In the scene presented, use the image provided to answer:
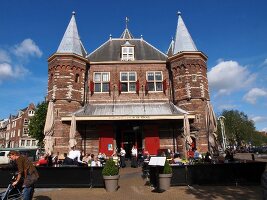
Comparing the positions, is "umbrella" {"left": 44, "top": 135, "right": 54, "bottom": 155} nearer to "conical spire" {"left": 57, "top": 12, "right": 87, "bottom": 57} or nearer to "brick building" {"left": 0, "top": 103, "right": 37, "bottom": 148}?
"conical spire" {"left": 57, "top": 12, "right": 87, "bottom": 57}

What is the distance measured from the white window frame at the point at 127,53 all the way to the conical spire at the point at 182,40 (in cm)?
412

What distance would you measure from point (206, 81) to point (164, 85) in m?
3.77

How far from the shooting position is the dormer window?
2447 cm

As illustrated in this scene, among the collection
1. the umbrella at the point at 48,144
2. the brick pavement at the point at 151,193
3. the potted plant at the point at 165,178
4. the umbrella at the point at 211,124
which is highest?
the umbrella at the point at 211,124

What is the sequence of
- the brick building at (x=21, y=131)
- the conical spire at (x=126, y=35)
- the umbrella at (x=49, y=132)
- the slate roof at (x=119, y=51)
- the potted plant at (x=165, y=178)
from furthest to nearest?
the brick building at (x=21, y=131) → the conical spire at (x=126, y=35) → the slate roof at (x=119, y=51) → the umbrella at (x=49, y=132) → the potted plant at (x=165, y=178)

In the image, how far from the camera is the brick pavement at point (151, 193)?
868 cm

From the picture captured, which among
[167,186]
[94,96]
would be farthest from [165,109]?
[167,186]

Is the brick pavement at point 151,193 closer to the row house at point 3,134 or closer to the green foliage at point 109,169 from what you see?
the green foliage at point 109,169

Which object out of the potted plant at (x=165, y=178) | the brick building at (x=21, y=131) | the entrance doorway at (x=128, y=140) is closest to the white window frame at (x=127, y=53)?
the entrance doorway at (x=128, y=140)

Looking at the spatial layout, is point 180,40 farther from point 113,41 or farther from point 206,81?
point 113,41

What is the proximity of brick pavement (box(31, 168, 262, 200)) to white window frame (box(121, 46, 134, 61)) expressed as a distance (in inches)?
610

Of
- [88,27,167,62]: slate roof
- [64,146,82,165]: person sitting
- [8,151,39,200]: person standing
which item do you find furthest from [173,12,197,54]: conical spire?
[8,151,39,200]: person standing

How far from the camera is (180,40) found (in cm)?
2364

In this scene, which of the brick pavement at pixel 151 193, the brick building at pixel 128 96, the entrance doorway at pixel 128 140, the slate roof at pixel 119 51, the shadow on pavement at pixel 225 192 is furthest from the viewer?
the slate roof at pixel 119 51
